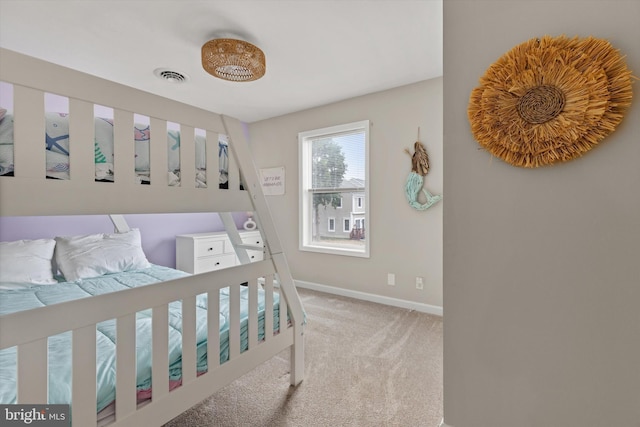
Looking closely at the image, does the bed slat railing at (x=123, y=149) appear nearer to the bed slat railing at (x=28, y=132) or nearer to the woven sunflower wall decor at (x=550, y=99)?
the bed slat railing at (x=28, y=132)

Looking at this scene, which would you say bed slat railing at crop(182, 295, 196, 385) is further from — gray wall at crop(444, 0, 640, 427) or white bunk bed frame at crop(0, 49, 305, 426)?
gray wall at crop(444, 0, 640, 427)

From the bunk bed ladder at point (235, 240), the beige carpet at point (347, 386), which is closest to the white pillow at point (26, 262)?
the bunk bed ladder at point (235, 240)

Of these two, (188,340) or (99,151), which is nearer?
(99,151)

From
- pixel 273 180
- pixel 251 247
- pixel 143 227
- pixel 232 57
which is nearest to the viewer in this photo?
pixel 251 247

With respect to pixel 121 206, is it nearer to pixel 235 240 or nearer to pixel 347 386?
pixel 235 240

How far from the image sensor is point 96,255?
2.48 meters

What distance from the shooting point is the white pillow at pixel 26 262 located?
2104mm

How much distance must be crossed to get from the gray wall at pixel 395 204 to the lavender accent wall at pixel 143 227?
1601mm

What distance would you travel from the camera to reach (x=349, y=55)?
2.39 m

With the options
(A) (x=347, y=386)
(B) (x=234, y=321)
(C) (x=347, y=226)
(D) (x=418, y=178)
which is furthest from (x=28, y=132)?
(C) (x=347, y=226)

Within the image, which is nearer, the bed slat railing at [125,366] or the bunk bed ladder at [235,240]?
the bed slat railing at [125,366]

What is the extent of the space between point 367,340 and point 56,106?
11.4 ft

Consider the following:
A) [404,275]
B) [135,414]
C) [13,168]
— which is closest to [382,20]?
[13,168]

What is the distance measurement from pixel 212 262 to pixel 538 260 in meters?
3.36
